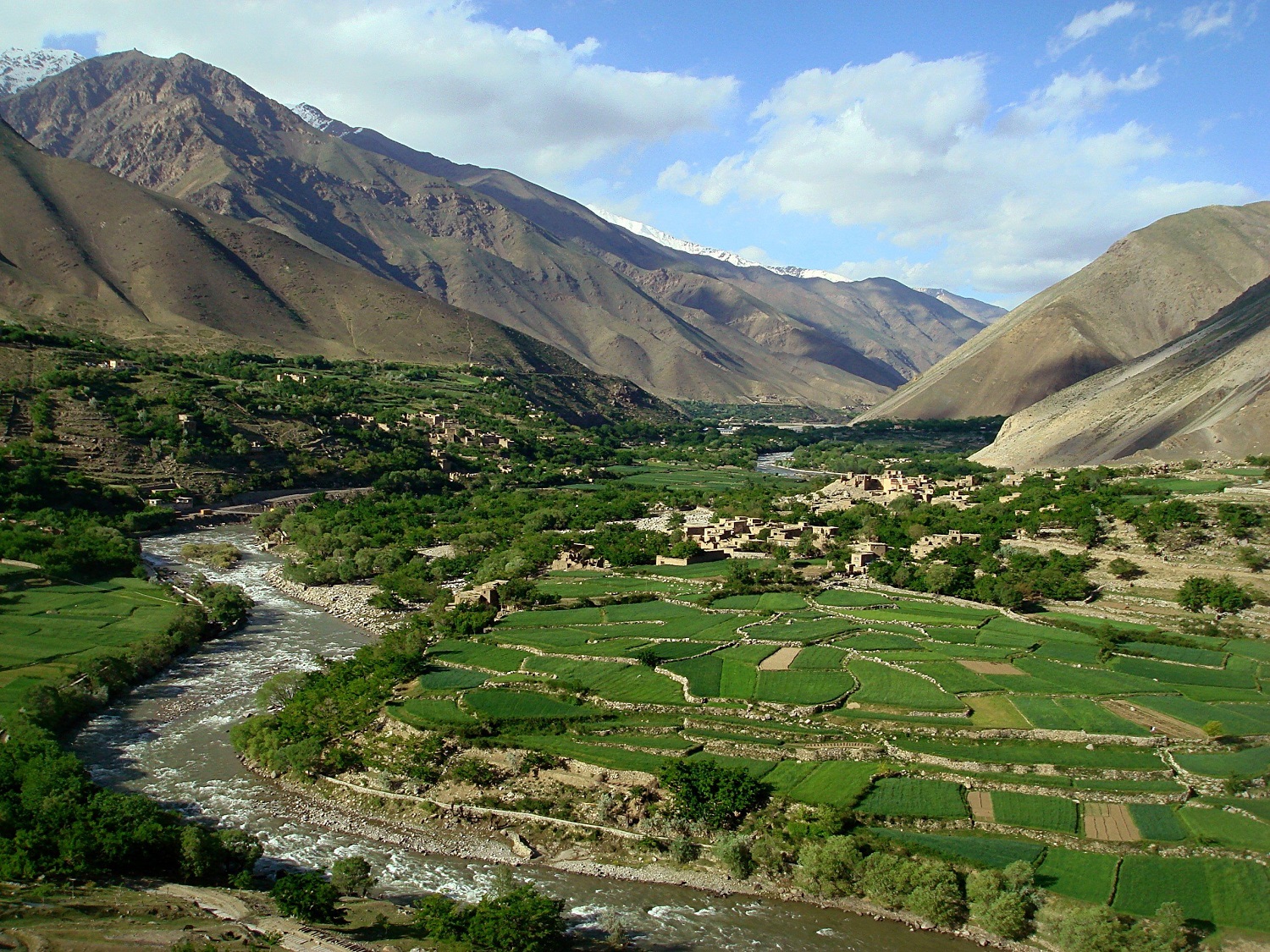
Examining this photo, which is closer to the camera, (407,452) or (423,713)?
(423,713)

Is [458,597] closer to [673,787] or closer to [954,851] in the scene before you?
[673,787]

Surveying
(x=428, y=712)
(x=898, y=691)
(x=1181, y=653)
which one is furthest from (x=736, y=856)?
(x=1181, y=653)

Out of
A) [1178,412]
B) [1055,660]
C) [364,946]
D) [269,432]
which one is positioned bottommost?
[364,946]

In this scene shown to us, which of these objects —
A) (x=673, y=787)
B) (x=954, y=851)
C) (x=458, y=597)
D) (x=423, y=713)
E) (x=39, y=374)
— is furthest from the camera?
(x=39, y=374)

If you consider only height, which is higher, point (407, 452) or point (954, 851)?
point (407, 452)

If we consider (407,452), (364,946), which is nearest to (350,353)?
(407,452)

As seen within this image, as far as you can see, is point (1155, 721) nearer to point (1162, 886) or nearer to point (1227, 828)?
point (1227, 828)
